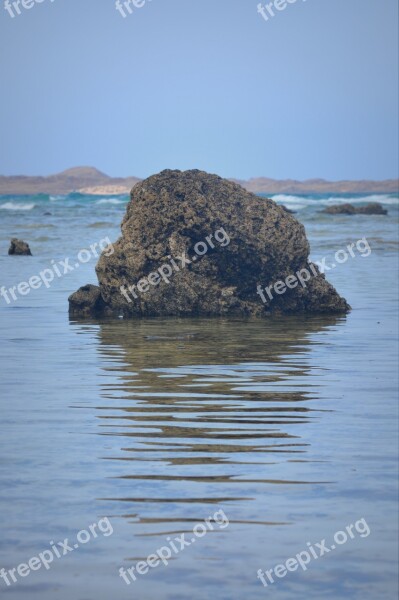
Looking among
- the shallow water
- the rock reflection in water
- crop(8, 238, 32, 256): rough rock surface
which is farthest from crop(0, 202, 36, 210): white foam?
the shallow water

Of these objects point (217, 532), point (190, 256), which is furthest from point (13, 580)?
point (190, 256)

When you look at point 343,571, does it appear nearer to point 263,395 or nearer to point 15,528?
point 15,528

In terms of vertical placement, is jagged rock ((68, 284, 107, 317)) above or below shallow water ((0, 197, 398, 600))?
below

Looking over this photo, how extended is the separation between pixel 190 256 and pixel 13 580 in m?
10.8

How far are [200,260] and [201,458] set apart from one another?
878 cm

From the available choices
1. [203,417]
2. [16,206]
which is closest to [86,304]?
[203,417]

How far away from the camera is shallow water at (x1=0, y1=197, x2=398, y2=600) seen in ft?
16.1

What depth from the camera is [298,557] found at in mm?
5000

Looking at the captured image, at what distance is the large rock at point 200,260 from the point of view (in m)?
15.4

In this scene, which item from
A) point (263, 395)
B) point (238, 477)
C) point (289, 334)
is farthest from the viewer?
point (289, 334)

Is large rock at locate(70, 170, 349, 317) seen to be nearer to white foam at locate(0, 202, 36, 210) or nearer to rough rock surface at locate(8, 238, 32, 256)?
rough rock surface at locate(8, 238, 32, 256)

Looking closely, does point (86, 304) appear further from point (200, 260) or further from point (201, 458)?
point (201, 458)

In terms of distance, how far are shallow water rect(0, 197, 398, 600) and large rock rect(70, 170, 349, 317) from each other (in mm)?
2239

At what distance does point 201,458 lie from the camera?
6758 mm
